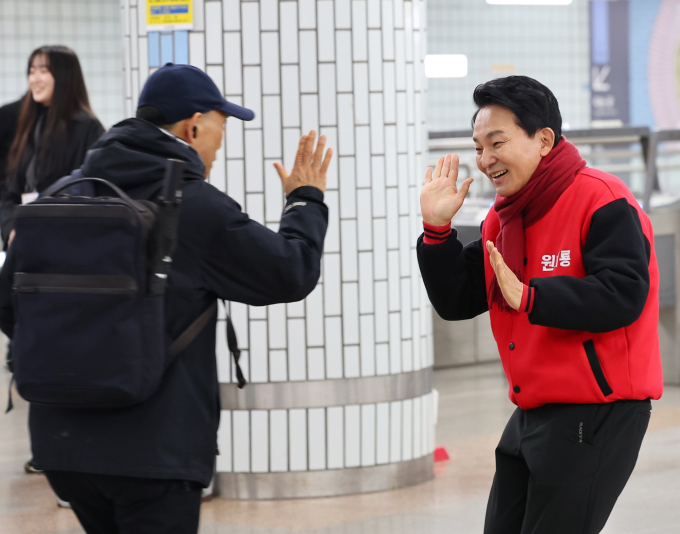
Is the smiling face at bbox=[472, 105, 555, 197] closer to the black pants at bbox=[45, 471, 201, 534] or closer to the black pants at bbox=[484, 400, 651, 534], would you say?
the black pants at bbox=[484, 400, 651, 534]

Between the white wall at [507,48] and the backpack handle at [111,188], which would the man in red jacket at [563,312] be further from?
the white wall at [507,48]

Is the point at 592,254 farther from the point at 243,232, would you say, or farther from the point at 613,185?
the point at 243,232

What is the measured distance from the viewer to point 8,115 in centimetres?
460

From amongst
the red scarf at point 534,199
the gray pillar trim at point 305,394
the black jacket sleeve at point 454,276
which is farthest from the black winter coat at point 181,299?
the gray pillar trim at point 305,394

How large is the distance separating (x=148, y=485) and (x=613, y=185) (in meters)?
1.15

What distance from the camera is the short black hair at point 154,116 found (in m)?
2.02

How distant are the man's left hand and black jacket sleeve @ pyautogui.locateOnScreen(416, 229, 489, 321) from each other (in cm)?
28

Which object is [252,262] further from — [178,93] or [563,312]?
[563,312]

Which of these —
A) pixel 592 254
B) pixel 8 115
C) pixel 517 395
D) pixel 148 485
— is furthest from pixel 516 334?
pixel 8 115

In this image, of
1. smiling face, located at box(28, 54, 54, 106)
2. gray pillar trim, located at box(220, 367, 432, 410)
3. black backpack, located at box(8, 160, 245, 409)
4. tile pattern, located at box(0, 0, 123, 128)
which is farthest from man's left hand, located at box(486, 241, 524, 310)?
tile pattern, located at box(0, 0, 123, 128)

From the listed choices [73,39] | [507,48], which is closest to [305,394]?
[73,39]

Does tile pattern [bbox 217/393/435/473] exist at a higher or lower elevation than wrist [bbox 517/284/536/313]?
lower

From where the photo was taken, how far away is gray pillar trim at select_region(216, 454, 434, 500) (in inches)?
157

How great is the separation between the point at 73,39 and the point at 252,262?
33.8 feet
